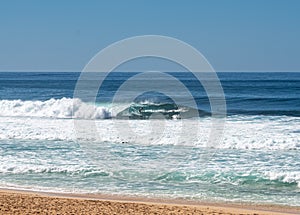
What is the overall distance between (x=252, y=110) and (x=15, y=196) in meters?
24.0

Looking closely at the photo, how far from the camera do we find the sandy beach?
9555mm

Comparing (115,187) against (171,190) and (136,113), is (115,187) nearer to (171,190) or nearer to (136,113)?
(171,190)

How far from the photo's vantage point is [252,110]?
1305 inches

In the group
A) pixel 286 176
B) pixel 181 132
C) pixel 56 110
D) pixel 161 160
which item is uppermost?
pixel 56 110

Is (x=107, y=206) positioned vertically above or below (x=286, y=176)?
A: below

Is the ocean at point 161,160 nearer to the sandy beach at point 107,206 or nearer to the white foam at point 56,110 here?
the sandy beach at point 107,206

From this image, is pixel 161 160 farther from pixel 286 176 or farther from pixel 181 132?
pixel 181 132

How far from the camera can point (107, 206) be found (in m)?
10.1

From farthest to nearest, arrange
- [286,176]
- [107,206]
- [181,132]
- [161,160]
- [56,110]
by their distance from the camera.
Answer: [56,110]
[181,132]
[161,160]
[286,176]
[107,206]

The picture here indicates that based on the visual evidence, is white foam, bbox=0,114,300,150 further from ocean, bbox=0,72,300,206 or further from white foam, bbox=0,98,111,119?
white foam, bbox=0,98,111,119

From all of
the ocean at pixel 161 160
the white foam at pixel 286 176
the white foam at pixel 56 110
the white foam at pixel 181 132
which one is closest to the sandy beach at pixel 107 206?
the ocean at pixel 161 160

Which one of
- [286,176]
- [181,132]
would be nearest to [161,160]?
[286,176]

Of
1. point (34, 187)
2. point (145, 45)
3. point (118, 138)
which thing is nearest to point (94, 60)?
point (118, 138)

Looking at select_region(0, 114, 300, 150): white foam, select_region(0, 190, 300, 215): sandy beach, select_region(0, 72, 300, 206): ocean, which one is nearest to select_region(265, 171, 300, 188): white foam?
select_region(0, 72, 300, 206): ocean
